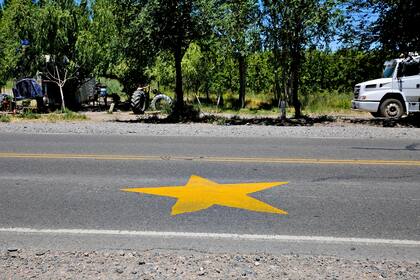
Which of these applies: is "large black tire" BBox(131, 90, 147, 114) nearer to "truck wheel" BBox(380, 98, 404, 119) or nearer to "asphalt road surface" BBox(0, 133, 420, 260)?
"truck wheel" BBox(380, 98, 404, 119)

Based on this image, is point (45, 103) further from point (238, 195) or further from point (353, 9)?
point (238, 195)

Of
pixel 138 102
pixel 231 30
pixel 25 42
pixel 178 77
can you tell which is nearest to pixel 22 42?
pixel 25 42

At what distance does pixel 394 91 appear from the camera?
19.5m

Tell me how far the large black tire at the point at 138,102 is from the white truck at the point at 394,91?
34.3ft

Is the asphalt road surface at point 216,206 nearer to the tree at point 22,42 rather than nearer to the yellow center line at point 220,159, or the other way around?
the yellow center line at point 220,159

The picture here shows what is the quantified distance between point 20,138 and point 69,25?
1245 cm

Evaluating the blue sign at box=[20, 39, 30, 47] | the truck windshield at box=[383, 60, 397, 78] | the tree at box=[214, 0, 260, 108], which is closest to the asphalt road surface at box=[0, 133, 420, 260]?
the tree at box=[214, 0, 260, 108]

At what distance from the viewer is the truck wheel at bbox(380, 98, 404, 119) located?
65.0 feet

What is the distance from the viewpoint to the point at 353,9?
17312mm

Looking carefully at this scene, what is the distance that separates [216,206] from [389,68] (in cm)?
1651

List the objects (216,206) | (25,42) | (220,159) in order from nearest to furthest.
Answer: (216,206), (220,159), (25,42)

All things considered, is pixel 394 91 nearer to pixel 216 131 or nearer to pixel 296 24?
pixel 296 24

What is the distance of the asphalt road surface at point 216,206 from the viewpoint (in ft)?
15.4

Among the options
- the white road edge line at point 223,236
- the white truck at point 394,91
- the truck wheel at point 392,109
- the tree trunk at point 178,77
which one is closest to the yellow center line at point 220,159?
the white road edge line at point 223,236
